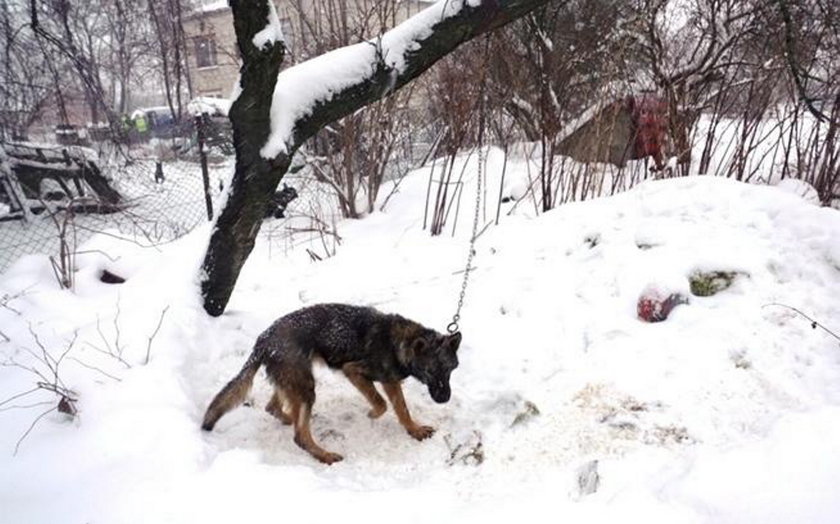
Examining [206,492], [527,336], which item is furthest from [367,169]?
[206,492]

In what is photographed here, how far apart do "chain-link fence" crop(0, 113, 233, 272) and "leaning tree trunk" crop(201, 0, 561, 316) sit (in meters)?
3.09

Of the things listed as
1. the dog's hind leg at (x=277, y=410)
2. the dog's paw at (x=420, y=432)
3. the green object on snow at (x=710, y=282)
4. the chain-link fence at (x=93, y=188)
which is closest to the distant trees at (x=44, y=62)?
the chain-link fence at (x=93, y=188)

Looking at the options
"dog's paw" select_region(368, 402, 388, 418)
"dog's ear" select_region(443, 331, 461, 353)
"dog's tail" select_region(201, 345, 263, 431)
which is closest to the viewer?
"dog's tail" select_region(201, 345, 263, 431)

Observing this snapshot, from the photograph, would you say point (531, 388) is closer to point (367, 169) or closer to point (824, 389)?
point (824, 389)

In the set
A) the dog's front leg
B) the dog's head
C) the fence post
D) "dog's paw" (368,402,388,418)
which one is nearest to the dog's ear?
the dog's head

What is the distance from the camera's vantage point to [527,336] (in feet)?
13.9

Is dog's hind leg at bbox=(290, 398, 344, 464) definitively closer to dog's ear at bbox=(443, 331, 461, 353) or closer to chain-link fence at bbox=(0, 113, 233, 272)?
dog's ear at bbox=(443, 331, 461, 353)

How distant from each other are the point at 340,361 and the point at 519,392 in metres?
1.28

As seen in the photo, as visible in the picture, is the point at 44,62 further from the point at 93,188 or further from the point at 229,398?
the point at 93,188

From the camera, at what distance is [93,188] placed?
948 cm

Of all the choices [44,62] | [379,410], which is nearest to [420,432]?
[379,410]

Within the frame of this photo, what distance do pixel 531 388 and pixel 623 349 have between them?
0.70 metres

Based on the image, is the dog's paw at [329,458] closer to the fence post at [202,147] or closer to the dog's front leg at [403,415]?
the dog's front leg at [403,415]

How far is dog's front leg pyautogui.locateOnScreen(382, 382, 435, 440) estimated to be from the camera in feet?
11.8
